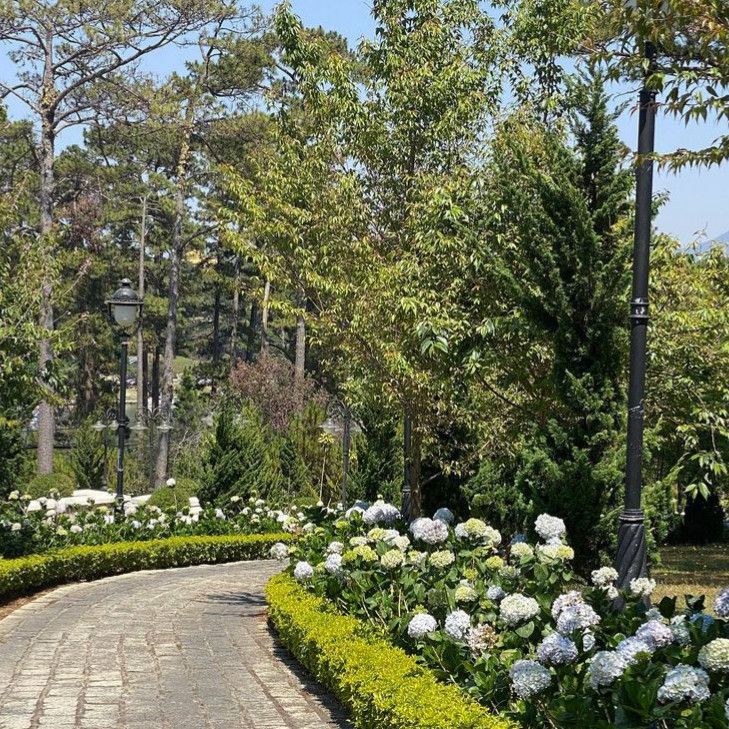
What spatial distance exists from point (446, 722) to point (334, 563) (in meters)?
3.76

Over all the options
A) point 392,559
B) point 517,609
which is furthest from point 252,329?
point 517,609

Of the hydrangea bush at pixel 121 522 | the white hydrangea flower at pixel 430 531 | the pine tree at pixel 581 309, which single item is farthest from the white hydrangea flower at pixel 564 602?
the hydrangea bush at pixel 121 522

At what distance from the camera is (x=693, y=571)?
712 inches

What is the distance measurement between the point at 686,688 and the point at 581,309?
6513 mm

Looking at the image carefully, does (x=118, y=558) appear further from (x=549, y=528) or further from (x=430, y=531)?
(x=549, y=528)

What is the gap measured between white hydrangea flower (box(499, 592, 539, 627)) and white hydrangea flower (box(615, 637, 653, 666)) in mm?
1020

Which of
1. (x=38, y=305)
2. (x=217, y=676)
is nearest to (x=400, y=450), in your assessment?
(x=38, y=305)

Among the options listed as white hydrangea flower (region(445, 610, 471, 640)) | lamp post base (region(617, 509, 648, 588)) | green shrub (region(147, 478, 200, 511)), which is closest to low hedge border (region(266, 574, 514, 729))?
white hydrangea flower (region(445, 610, 471, 640))

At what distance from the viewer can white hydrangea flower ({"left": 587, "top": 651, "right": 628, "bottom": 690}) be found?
4074 mm

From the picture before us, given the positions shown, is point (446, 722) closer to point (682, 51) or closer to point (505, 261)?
point (682, 51)

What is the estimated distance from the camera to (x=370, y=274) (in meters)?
11.7

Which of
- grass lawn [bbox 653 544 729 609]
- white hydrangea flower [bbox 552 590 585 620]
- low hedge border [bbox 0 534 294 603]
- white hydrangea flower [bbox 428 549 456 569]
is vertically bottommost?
grass lawn [bbox 653 544 729 609]

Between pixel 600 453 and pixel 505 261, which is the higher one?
pixel 505 261

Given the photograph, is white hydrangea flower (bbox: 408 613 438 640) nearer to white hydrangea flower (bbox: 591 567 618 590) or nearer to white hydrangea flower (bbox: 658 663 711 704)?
white hydrangea flower (bbox: 591 567 618 590)
